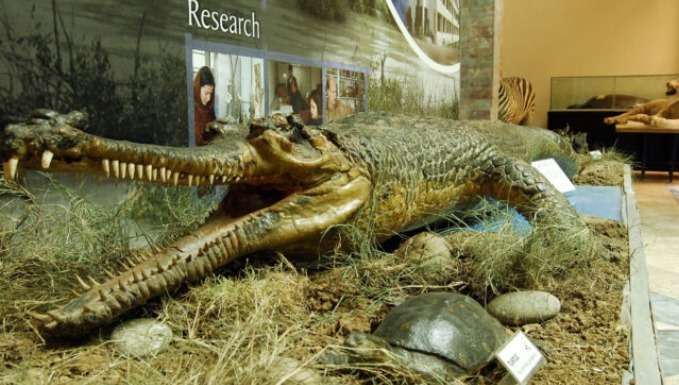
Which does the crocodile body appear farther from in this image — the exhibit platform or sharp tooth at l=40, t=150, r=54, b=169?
the exhibit platform

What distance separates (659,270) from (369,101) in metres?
2.63

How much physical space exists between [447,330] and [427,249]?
2.67ft

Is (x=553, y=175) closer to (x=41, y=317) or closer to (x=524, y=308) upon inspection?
(x=524, y=308)

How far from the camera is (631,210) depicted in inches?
167

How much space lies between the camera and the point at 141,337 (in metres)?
1.82

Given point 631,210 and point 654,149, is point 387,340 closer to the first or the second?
point 631,210

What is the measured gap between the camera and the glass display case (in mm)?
9942

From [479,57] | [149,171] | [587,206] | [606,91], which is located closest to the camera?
[149,171]

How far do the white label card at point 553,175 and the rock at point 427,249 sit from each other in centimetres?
224

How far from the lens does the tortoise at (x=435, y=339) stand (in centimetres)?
166

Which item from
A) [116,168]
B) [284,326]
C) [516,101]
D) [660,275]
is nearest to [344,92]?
[660,275]

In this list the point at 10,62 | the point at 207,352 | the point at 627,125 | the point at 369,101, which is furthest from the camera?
the point at 627,125

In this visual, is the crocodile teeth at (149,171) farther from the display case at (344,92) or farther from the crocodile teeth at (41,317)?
the display case at (344,92)

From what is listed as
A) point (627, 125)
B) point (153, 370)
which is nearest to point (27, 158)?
point (153, 370)
